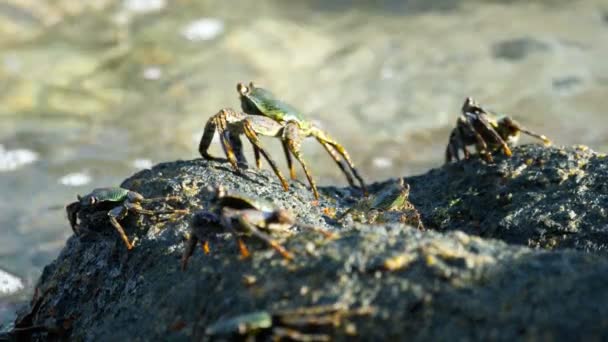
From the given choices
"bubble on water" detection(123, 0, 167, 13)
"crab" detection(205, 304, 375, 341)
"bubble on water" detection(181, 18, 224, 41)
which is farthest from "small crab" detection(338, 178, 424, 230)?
"bubble on water" detection(123, 0, 167, 13)

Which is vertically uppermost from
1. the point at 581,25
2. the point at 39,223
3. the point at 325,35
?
the point at 325,35

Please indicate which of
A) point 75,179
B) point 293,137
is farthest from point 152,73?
point 293,137

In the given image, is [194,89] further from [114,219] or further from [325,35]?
[114,219]

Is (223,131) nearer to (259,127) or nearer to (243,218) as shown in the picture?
(259,127)

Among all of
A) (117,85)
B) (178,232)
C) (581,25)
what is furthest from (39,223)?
(581,25)

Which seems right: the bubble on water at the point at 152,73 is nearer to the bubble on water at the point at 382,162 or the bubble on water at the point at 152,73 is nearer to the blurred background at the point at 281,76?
the blurred background at the point at 281,76

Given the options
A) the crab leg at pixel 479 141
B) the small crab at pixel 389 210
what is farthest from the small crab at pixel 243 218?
→ the crab leg at pixel 479 141
